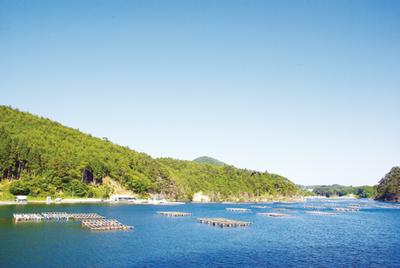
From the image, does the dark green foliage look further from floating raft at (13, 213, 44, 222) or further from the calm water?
floating raft at (13, 213, 44, 222)

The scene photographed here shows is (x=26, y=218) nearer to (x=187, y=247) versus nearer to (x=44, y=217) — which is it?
(x=44, y=217)

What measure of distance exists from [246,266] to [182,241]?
2450cm

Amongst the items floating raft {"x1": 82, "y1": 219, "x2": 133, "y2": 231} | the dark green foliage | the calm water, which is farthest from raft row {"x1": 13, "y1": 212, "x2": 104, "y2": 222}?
the dark green foliage

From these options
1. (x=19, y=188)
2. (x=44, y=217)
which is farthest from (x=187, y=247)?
(x=19, y=188)

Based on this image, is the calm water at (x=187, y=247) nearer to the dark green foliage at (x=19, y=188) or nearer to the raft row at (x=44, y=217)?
the raft row at (x=44, y=217)

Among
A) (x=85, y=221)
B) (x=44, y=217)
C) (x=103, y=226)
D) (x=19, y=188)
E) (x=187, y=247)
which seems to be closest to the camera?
(x=187, y=247)

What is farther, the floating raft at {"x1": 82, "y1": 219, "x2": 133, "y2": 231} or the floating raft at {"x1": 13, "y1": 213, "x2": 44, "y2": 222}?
the floating raft at {"x1": 13, "y1": 213, "x2": 44, "y2": 222}

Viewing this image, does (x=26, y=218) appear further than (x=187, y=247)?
Yes

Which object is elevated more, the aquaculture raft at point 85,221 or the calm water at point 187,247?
the aquaculture raft at point 85,221

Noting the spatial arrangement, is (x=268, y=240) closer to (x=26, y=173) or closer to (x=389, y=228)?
(x=389, y=228)

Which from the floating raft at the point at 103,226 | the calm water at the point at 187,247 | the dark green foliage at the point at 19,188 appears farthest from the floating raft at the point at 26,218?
the dark green foliage at the point at 19,188

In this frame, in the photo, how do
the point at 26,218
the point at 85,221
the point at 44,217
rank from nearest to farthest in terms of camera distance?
the point at 26,218
the point at 85,221
the point at 44,217

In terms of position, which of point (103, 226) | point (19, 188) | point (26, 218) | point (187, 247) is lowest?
point (187, 247)

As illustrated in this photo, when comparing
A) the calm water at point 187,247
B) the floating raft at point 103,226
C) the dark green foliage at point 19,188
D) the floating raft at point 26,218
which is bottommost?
the calm water at point 187,247
